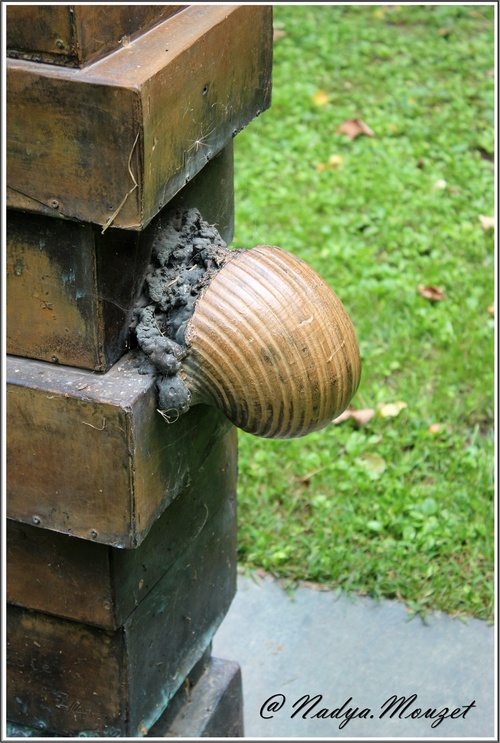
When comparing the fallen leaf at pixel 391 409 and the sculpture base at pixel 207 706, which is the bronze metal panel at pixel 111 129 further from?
the fallen leaf at pixel 391 409

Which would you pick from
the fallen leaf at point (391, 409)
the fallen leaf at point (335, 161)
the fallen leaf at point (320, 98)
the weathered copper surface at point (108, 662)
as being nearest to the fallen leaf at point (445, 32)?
the fallen leaf at point (320, 98)

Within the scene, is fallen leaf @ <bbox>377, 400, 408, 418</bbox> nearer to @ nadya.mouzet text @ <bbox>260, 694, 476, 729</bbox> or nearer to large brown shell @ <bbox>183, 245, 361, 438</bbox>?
@ nadya.mouzet text @ <bbox>260, 694, 476, 729</bbox>

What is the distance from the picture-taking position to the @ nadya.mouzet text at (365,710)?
8.93ft

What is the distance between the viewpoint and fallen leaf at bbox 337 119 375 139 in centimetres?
509

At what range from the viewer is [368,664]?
9.38 ft

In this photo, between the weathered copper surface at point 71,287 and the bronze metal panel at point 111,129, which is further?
the weathered copper surface at point 71,287

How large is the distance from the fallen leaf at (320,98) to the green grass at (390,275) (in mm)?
26

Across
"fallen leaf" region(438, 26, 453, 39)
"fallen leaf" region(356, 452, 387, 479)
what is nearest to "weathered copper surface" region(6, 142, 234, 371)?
"fallen leaf" region(356, 452, 387, 479)

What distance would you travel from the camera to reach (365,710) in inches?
107

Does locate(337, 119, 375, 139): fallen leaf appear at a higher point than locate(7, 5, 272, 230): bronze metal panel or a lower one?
lower

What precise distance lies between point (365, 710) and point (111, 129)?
1751 mm

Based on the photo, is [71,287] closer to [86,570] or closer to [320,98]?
[86,570]

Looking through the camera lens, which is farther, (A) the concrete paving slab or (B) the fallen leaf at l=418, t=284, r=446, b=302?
(B) the fallen leaf at l=418, t=284, r=446, b=302

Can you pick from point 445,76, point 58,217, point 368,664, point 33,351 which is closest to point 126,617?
point 33,351
